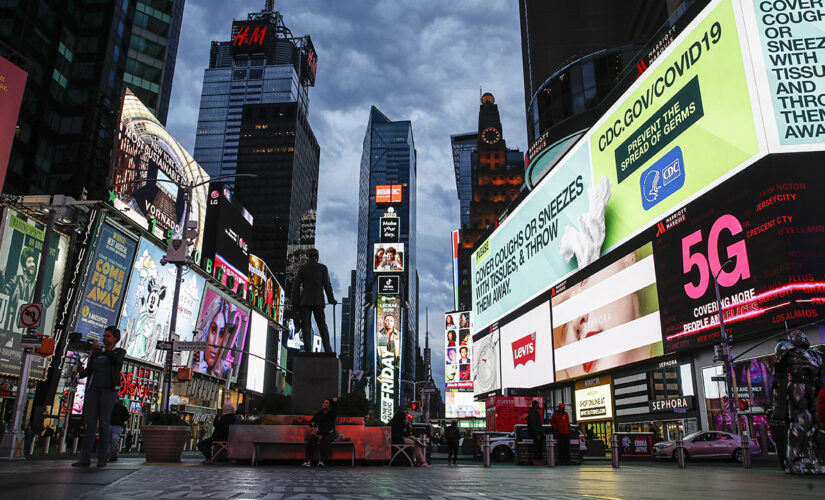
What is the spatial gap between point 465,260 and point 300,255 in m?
47.7

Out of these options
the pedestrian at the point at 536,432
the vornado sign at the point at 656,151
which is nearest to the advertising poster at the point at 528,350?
the vornado sign at the point at 656,151

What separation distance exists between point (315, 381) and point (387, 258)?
9702 centimetres

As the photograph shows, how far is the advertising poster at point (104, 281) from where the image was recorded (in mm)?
39406

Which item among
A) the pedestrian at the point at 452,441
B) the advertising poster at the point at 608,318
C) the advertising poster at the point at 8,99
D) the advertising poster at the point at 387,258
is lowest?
the pedestrian at the point at 452,441

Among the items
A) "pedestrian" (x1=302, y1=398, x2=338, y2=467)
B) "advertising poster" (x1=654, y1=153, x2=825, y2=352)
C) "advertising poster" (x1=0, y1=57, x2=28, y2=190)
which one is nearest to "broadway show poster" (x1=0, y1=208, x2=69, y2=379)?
"advertising poster" (x1=0, y1=57, x2=28, y2=190)

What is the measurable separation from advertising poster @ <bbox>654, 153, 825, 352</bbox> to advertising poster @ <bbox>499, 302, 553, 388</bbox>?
16770 mm

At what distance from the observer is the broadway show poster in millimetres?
35312

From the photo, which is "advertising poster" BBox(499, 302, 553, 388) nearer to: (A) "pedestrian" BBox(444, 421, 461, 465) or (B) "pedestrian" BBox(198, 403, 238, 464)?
(A) "pedestrian" BBox(444, 421, 461, 465)

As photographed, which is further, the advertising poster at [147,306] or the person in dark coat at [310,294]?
the advertising poster at [147,306]

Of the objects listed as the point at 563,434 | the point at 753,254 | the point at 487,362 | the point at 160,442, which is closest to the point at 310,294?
the point at 160,442

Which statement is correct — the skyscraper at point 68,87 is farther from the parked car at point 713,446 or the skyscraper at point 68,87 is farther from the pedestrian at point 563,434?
the parked car at point 713,446

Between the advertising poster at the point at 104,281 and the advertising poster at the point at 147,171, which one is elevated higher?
A: the advertising poster at the point at 147,171

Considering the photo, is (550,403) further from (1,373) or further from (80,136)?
(80,136)

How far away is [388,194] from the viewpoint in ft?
467
